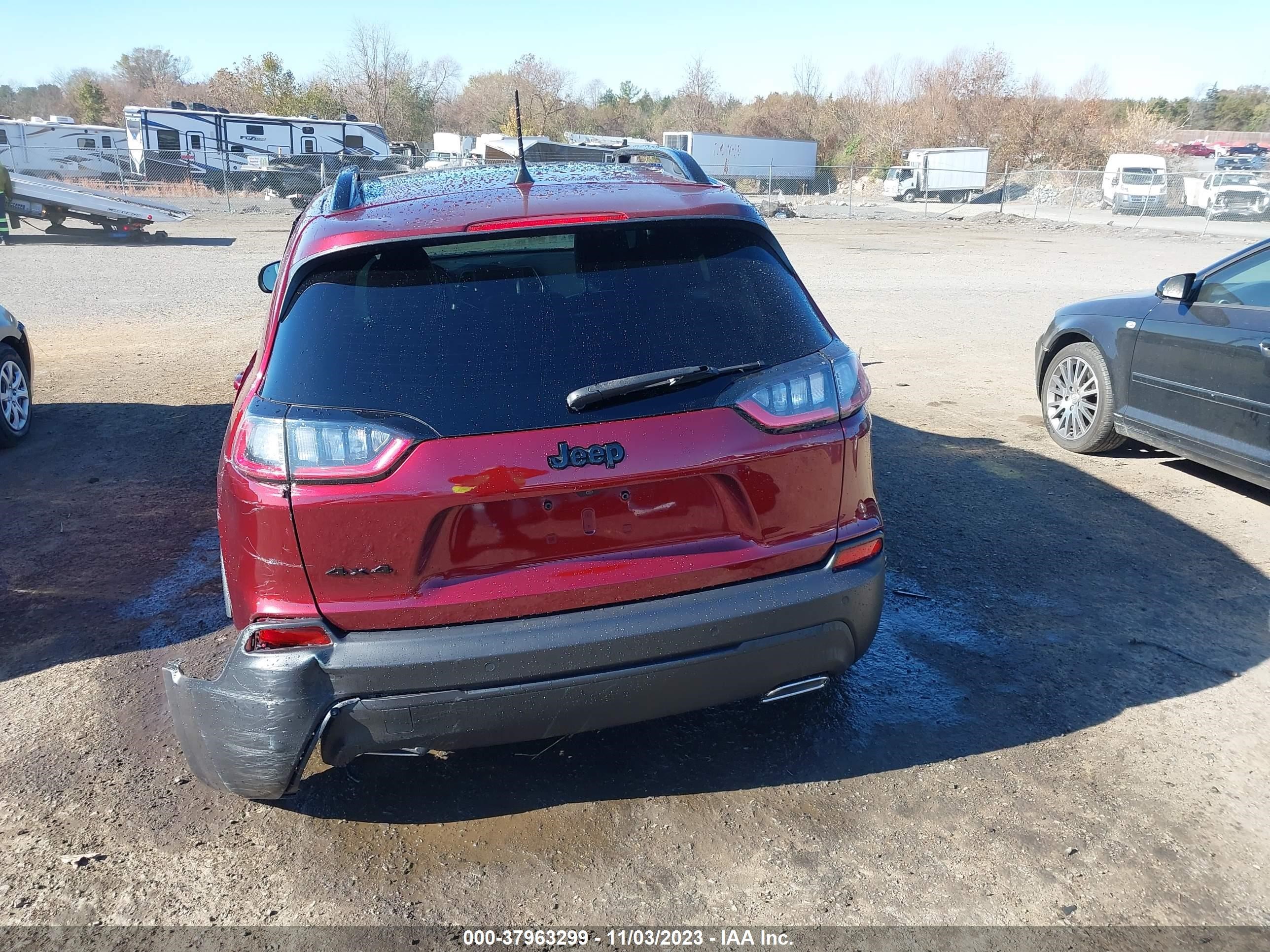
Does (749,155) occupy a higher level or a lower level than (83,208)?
higher

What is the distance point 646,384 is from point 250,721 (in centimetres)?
140

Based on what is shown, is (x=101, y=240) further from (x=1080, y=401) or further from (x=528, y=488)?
(x=528, y=488)

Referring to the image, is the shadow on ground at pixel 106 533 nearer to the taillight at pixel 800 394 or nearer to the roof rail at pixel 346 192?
the roof rail at pixel 346 192

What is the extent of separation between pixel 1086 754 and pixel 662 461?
1924mm

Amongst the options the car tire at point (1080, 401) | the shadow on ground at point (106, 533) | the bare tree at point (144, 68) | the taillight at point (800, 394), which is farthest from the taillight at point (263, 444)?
the bare tree at point (144, 68)

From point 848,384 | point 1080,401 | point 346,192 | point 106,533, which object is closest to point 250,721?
point 346,192

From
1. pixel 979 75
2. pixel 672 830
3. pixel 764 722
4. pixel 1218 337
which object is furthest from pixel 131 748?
pixel 979 75

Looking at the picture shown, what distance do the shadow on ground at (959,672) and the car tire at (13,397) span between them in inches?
202

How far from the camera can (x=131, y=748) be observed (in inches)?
136

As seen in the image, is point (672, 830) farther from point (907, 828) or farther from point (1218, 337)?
point (1218, 337)

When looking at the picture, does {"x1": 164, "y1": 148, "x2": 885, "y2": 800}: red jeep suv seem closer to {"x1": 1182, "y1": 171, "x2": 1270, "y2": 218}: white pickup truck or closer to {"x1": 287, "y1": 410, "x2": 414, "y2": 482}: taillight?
{"x1": 287, "y1": 410, "x2": 414, "y2": 482}: taillight

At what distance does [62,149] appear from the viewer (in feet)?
142

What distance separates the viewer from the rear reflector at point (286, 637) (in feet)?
8.41

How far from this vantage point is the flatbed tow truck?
23.2 meters
